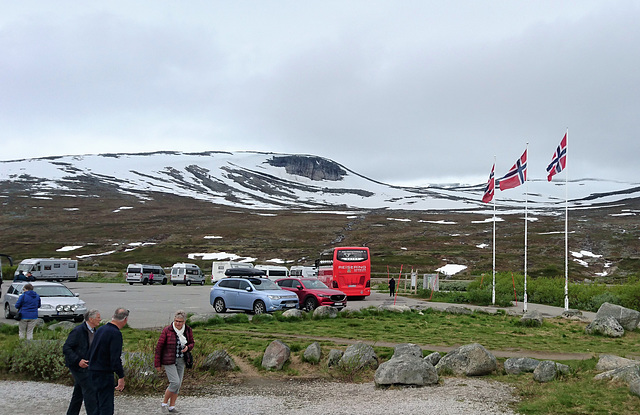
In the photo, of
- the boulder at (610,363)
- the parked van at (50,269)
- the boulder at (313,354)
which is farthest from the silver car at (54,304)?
the parked van at (50,269)

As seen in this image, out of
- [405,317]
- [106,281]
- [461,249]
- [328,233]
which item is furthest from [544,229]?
[405,317]

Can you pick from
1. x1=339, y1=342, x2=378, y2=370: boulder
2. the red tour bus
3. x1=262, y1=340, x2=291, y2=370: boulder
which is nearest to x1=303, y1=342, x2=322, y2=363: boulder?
x1=262, y1=340, x2=291, y2=370: boulder

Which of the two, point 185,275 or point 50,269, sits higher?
point 50,269

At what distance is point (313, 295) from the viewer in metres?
27.6

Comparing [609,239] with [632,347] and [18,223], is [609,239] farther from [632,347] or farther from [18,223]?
[18,223]

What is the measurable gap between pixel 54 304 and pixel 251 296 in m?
8.20

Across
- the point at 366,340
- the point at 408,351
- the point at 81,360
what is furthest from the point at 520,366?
the point at 81,360

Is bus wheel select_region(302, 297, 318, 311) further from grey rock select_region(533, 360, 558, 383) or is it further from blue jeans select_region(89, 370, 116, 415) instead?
blue jeans select_region(89, 370, 116, 415)

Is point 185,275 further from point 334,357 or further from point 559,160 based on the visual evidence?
point 334,357

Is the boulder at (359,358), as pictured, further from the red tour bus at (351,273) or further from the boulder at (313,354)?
the red tour bus at (351,273)

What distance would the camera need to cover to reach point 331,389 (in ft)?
40.2

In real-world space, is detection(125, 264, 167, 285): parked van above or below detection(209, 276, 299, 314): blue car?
below

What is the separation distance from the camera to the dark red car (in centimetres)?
2742

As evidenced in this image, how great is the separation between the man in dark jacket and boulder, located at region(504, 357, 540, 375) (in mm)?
9113
